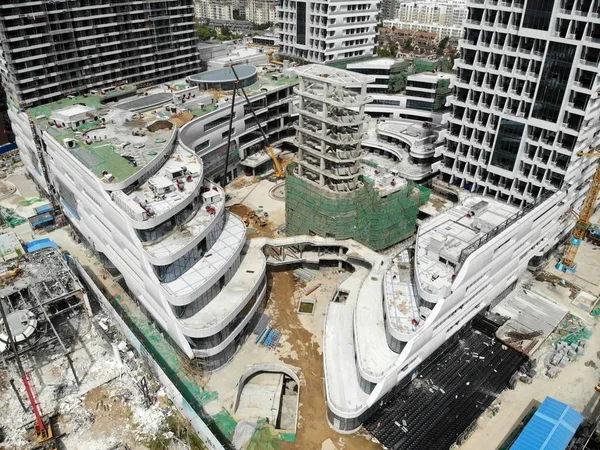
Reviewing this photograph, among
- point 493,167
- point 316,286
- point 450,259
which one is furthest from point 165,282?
point 493,167

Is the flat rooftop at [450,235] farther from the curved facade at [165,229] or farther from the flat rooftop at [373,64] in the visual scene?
the flat rooftop at [373,64]

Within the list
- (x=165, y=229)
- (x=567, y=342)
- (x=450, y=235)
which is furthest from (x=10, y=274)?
(x=567, y=342)

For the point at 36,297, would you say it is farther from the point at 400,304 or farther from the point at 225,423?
the point at 400,304

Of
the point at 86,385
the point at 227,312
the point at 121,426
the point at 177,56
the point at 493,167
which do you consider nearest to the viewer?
the point at 121,426

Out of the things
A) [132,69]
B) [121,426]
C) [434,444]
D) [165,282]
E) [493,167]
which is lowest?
[434,444]

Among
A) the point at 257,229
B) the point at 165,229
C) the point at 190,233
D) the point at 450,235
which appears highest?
the point at 165,229

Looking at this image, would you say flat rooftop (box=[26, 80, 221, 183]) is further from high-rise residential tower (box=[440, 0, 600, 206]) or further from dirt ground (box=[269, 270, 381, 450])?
high-rise residential tower (box=[440, 0, 600, 206])

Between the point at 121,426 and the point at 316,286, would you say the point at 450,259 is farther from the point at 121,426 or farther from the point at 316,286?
the point at 121,426
